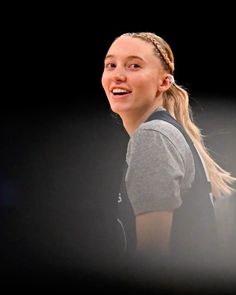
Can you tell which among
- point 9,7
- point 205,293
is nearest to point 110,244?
point 205,293

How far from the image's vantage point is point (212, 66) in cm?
212

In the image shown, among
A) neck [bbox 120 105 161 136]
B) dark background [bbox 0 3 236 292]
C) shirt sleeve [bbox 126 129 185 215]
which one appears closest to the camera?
shirt sleeve [bbox 126 129 185 215]

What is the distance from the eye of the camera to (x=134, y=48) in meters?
1.70

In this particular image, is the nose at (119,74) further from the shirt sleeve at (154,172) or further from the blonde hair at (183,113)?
the shirt sleeve at (154,172)

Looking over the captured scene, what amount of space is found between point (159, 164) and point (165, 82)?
0.34 m

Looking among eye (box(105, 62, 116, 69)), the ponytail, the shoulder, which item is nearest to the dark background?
the ponytail

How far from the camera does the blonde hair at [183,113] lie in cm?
174

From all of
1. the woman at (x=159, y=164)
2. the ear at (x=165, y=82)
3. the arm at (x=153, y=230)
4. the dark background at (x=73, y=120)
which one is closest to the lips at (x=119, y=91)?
the woman at (x=159, y=164)

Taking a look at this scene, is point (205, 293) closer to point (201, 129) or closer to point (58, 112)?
point (201, 129)

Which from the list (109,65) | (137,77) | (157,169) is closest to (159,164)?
(157,169)

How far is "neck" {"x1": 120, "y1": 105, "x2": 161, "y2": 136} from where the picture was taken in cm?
169

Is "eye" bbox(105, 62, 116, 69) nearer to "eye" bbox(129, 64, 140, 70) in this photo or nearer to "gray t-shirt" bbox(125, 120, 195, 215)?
"eye" bbox(129, 64, 140, 70)

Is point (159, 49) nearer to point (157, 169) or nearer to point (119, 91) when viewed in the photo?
point (119, 91)

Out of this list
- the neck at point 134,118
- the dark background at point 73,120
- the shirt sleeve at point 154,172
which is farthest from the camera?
the dark background at point 73,120
